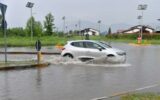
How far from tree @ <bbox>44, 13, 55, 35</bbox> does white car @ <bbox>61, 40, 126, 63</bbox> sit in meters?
77.9

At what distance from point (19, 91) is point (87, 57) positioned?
11981 millimetres

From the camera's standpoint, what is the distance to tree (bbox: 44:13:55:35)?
103500 millimetres

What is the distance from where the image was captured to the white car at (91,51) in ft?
79.2

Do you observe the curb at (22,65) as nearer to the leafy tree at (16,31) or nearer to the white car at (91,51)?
the white car at (91,51)

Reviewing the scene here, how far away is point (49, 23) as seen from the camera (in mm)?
105312

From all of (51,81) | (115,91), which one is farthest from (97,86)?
(51,81)

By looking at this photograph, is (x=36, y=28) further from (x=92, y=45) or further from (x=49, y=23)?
(x=92, y=45)

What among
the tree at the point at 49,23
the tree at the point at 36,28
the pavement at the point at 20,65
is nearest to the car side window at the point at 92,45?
the pavement at the point at 20,65

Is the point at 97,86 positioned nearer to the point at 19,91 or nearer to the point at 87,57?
the point at 19,91

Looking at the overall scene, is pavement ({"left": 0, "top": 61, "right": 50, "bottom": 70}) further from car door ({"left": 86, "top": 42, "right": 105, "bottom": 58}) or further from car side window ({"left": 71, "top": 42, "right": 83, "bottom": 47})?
car side window ({"left": 71, "top": 42, "right": 83, "bottom": 47})

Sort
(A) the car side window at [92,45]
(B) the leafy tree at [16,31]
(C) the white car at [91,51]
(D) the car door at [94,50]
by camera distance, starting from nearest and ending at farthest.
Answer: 1. (C) the white car at [91,51]
2. (D) the car door at [94,50]
3. (A) the car side window at [92,45]
4. (B) the leafy tree at [16,31]

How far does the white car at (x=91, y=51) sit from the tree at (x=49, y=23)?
77925 mm

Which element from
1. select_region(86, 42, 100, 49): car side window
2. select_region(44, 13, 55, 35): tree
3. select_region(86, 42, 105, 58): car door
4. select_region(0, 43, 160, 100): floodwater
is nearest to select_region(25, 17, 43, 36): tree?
select_region(44, 13, 55, 35): tree

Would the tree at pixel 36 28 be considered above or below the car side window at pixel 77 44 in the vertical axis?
above
